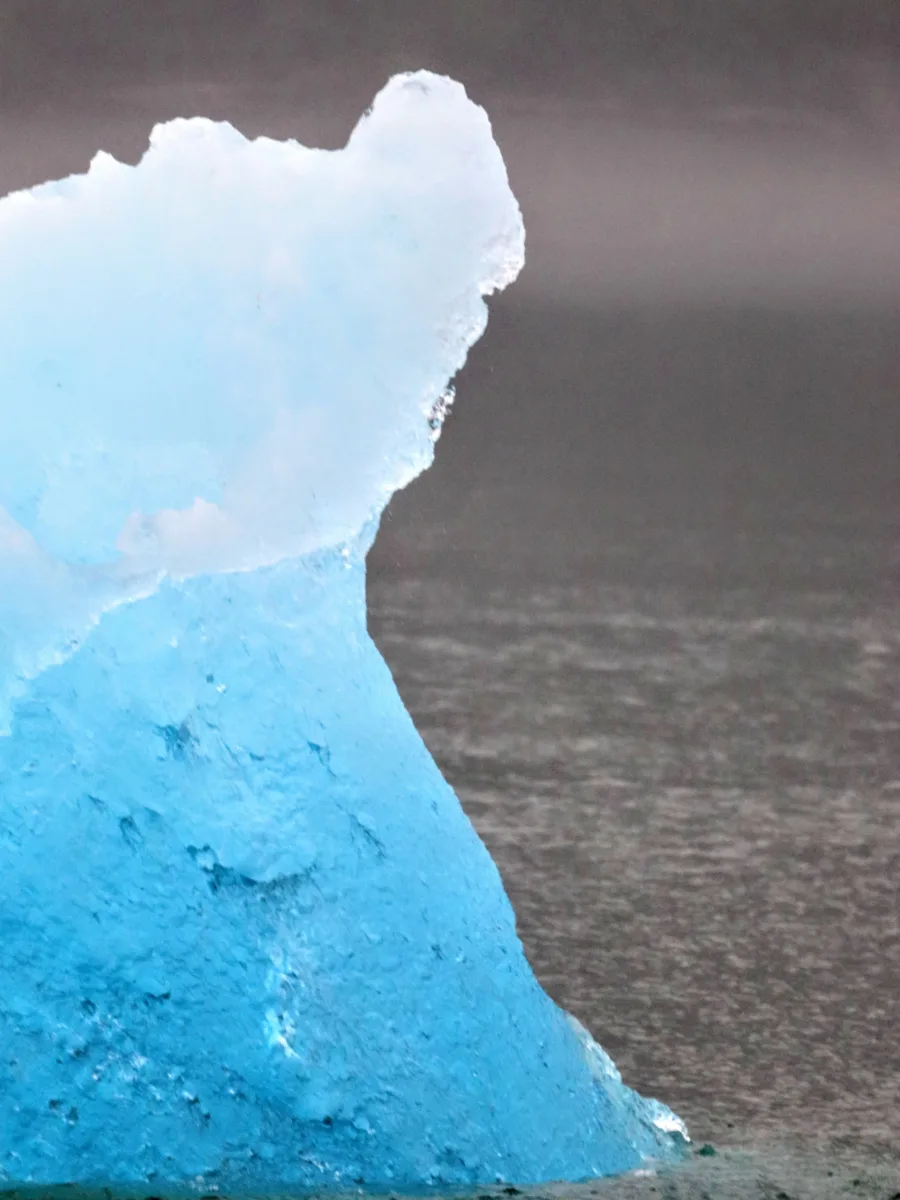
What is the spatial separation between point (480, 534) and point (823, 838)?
156 centimetres

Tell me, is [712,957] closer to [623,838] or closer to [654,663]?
[623,838]

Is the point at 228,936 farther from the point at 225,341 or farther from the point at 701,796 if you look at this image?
the point at 701,796

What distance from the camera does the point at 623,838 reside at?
237 centimetres

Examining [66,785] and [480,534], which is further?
[480,534]

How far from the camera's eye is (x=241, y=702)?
1.41 m

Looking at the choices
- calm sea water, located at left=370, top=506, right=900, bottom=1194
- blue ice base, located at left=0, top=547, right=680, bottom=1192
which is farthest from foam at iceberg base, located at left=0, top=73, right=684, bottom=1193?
calm sea water, located at left=370, top=506, right=900, bottom=1194

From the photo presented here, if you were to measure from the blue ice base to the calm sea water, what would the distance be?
404 mm

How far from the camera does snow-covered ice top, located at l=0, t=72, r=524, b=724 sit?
1400mm

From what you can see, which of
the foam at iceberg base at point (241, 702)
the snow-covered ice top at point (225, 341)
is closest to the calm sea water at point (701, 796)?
the foam at iceberg base at point (241, 702)

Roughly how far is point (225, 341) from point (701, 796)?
133 centimetres

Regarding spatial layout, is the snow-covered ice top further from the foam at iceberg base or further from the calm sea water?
the calm sea water

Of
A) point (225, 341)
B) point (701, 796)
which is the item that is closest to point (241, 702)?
point (225, 341)

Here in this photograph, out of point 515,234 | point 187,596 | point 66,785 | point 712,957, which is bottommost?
point 712,957

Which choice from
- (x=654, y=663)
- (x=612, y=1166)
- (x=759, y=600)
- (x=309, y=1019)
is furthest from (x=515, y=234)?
(x=759, y=600)
